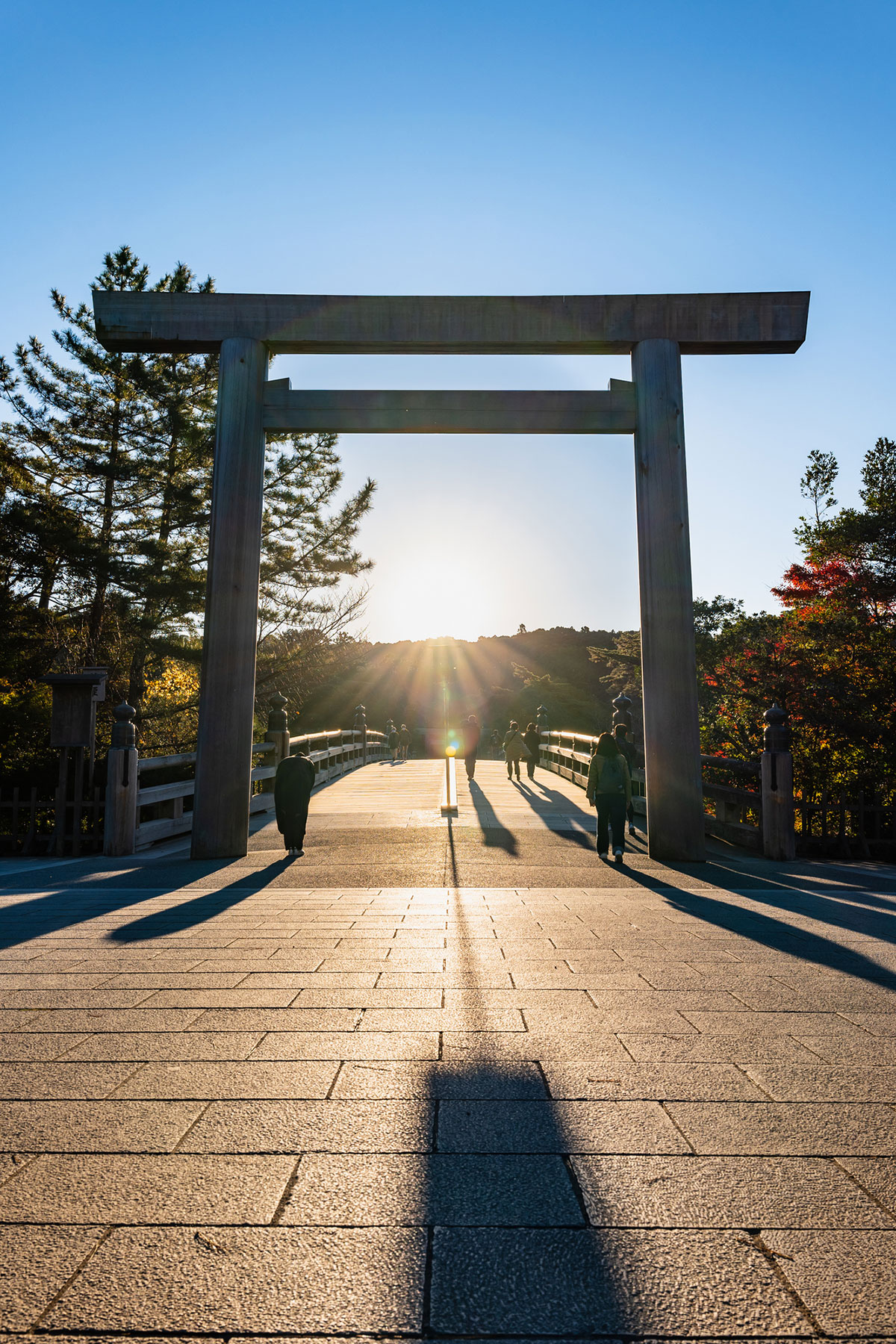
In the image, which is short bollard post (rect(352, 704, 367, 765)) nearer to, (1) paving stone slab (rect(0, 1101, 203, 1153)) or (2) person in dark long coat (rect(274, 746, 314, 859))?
(2) person in dark long coat (rect(274, 746, 314, 859))

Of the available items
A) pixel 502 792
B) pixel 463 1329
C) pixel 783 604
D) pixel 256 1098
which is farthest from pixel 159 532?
pixel 463 1329

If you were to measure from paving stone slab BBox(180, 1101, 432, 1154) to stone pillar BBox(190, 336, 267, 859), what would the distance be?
5831 mm

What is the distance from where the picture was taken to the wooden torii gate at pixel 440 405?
8.09 m

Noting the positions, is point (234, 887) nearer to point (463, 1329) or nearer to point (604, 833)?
point (604, 833)

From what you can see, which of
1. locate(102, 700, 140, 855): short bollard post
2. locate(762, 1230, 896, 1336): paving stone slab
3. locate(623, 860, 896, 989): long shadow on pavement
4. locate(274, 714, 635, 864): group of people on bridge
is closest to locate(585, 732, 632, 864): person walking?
locate(274, 714, 635, 864): group of people on bridge

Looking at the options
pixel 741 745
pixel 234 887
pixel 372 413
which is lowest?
pixel 234 887

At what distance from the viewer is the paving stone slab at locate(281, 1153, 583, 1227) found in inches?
72.6

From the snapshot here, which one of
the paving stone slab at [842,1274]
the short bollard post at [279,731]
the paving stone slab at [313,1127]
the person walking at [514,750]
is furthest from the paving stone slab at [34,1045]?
the person walking at [514,750]

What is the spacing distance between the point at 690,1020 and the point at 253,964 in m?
2.16

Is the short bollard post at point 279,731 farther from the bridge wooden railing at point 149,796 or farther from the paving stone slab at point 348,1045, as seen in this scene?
the paving stone slab at point 348,1045

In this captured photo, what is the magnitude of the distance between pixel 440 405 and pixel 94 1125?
24.6 ft

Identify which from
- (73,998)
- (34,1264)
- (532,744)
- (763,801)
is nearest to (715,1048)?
(34,1264)

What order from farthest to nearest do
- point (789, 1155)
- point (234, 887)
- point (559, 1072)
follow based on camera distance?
point (234, 887) → point (559, 1072) → point (789, 1155)

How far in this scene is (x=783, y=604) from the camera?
20.4m
